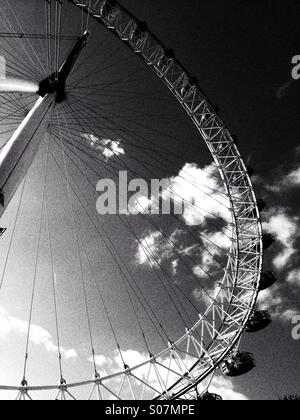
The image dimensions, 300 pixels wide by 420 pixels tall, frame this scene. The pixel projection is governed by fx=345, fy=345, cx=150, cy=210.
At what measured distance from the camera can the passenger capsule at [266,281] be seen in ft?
79.9

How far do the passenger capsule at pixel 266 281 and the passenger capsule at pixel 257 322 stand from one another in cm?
182

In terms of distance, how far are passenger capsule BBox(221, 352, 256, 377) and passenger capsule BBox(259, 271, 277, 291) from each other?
4.79 meters

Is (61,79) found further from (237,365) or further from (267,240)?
(237,365)

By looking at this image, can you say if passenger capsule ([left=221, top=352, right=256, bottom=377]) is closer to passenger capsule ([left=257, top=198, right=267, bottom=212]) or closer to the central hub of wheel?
passenger capsule ([left=257, top=198, right=267, bottom=212])

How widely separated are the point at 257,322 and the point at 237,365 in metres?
3.19

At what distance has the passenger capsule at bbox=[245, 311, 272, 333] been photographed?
925 inches

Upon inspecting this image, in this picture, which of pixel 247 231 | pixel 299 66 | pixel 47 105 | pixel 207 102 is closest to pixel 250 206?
pixel 247 231

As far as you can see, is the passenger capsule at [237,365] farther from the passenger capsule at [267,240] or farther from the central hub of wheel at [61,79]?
the central hub of wheel at [61,79]

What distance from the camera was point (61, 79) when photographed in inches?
602

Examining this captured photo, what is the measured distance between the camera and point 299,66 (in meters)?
20.1

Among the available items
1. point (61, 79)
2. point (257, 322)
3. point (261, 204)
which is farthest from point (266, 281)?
point (61, 79)

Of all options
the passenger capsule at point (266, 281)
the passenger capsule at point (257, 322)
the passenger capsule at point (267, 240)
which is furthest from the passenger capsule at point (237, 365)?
the passenger capsule at point (267, 240)
